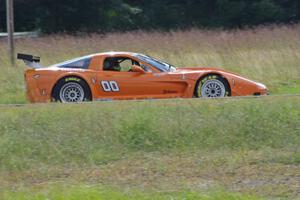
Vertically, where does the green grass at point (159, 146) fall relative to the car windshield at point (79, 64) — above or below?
below

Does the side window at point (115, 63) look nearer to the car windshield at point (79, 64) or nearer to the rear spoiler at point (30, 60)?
the car windshield at point (79, 64)

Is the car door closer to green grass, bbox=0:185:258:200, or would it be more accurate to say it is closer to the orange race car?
the orange race car

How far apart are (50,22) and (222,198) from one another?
→ 42.8 meters

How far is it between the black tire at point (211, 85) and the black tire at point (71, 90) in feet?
7.97

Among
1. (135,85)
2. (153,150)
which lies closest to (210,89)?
(135,85)

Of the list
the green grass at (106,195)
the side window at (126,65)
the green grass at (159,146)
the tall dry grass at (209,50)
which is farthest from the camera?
the tall dry grass at (209,50)

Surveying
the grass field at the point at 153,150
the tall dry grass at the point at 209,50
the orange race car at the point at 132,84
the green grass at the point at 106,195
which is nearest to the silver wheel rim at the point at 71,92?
the orange race car at the point at 132,84

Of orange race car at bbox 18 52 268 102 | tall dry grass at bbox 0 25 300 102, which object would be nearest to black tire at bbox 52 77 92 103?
orange race car at bbox 18 52 268 102

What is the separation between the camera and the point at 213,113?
1195cm

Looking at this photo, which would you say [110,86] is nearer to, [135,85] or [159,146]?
[135,85]

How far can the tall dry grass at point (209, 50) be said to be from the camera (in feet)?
68.3

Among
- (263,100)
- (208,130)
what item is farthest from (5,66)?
(208,130)

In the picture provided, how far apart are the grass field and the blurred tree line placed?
35.8m

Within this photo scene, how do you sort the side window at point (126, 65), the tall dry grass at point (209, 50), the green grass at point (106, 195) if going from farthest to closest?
1. the tall dry grass at point (209, 50)
2. the side window at point (126, 65)
3. the green grass at point (106, 195)
